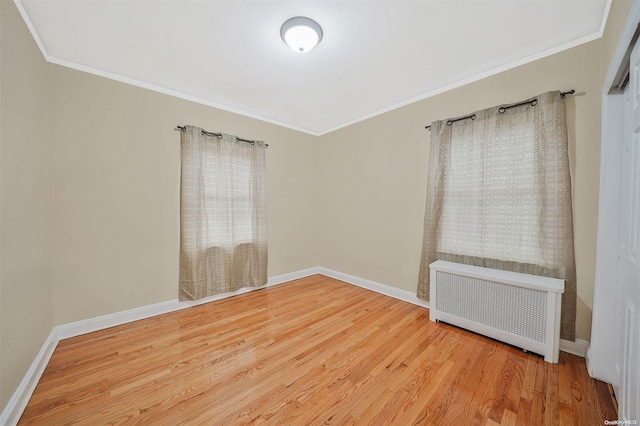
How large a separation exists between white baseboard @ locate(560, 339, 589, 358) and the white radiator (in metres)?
0.23

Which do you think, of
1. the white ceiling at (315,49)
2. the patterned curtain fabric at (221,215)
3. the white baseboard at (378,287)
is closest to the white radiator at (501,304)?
the white baseboard at (378,287)

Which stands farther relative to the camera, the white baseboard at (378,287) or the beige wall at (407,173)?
the white baseboard at (378,287)

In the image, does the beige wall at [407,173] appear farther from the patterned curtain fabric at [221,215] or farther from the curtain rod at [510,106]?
the patterned curtain fabric at [221,215]

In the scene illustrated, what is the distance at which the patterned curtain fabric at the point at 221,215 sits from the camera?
2809 millimetres

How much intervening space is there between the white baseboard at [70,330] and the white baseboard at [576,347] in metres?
3.29

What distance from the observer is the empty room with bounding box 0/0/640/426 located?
4.75 feet

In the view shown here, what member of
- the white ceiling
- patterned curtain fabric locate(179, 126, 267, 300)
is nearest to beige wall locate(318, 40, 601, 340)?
the white ceiling

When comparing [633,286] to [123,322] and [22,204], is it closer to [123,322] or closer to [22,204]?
[22,204]

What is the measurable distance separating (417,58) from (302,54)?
108 cm

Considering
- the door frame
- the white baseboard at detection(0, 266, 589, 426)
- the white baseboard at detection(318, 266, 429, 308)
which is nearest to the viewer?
the white baseboard at detection(0, 266, 589, 426)

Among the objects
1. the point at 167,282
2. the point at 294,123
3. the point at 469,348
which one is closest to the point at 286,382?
the point at 469,348

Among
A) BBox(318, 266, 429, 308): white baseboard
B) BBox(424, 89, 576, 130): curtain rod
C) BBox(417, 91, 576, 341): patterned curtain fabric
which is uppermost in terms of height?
BBox(424, 89, 576, 130): curtain rod

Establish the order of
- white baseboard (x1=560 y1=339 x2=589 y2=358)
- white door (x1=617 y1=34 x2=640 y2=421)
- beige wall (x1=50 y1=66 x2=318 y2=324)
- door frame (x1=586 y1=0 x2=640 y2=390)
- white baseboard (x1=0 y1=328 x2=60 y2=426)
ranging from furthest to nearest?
1. beige wall (x1=50 y1=66 x2=318 y2=324)
2. white baseboard (x1=560 y1=339 x2=589 y2=358)
3. door frame (x1=586 y1=0 x2=640 y2=390)
4. white baseboard (x1=0 y1=328 x2=60 y2=426)
5. white door (x1=617 y1=34 x2=640 y2=421)

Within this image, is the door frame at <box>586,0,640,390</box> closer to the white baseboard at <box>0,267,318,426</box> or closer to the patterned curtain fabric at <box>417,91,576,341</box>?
the patterned curtain fabric at <box>417,91,576,341</box>
